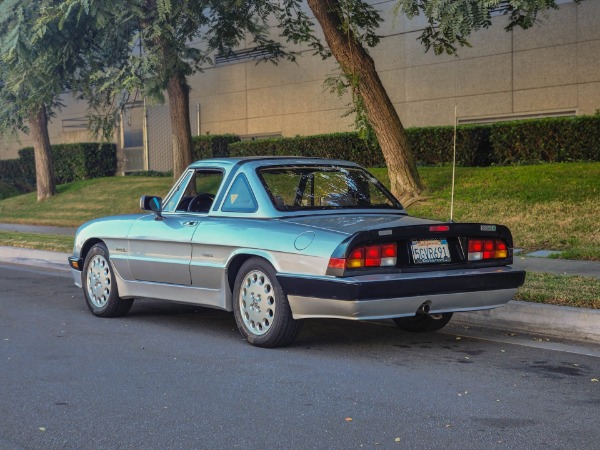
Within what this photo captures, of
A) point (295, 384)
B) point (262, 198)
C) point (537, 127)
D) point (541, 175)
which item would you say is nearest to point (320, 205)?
point (262, 198)

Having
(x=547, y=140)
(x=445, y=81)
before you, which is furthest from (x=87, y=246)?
(x=445, y=81)

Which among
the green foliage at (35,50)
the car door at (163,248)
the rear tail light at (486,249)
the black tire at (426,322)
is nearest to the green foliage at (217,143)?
the green foliage at (35,50)

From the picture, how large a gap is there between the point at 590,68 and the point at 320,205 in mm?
13574

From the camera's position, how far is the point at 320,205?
318 inches

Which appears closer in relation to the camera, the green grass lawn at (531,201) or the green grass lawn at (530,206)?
the green grass lawn at (530,206)

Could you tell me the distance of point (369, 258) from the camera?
6.92 metres

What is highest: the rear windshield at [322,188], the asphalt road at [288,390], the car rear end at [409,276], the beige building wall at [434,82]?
the beige building wall at [434,82]

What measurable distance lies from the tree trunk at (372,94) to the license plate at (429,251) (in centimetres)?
907

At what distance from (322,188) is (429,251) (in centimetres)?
143

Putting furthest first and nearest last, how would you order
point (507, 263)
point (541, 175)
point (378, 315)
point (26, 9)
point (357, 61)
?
point (26, 9), point (541, 175), point (357, 61), point (507, 263), point (378, 315)

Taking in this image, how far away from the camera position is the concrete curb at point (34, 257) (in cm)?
1476

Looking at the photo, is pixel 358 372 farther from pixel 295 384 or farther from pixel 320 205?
pixel 320 205

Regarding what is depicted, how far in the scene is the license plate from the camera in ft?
23.4

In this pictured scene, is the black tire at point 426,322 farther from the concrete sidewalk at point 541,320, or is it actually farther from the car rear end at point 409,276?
the car rear end at point 409,276
